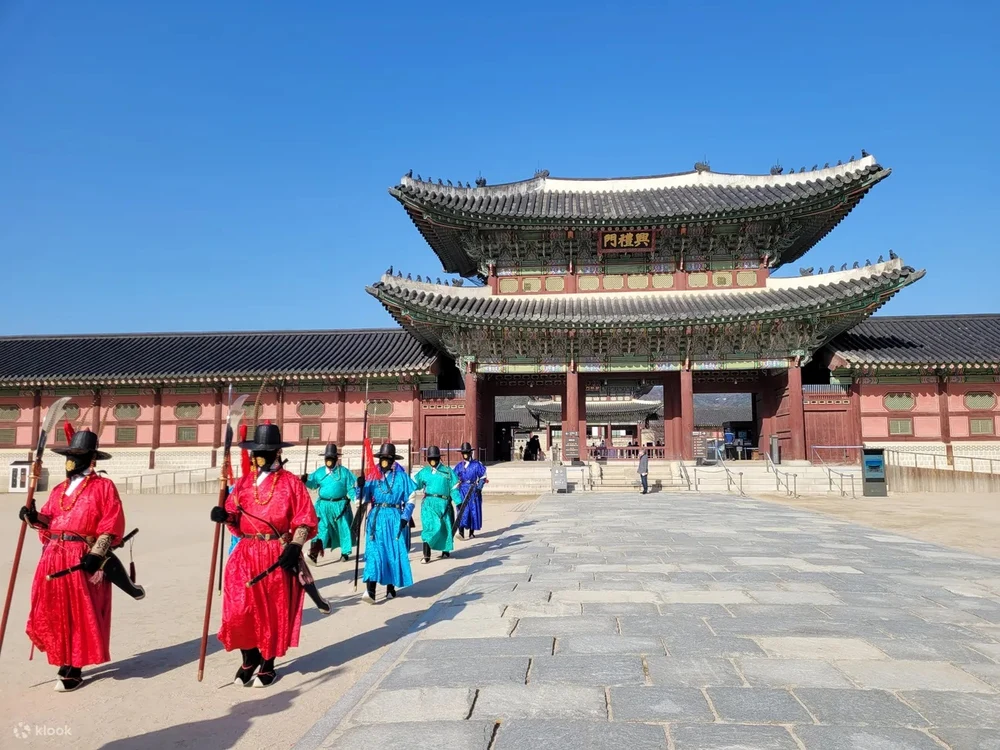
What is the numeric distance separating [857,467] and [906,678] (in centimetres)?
1775

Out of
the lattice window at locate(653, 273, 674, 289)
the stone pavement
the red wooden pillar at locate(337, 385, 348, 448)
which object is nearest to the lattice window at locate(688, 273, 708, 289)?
the lattice window at locate(653, 273, 674, 289)

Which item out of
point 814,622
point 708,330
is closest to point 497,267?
point 708,330

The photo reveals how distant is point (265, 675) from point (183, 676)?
0.76 metres

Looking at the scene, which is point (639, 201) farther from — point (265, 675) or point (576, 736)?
point (576, 736)

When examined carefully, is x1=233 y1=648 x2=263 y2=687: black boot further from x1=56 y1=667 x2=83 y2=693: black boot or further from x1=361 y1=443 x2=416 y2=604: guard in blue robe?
x1=361 y1=443 x2=416 y2=604: guard in blue robe

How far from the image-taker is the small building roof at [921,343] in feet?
68.4

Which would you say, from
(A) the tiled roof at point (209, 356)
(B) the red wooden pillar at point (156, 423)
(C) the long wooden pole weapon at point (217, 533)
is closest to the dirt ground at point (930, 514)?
(C) the long wooden pole weapon at point (217, 533)

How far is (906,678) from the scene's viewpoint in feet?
13.4

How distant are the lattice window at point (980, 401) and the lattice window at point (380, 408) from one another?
63.3ft

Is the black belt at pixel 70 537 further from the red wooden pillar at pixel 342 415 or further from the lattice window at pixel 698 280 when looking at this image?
the lattice window at pixel 698 280

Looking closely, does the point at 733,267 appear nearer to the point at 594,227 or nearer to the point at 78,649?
the point at 594,227

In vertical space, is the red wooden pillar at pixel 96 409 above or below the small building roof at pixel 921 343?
below

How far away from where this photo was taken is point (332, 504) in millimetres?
9648

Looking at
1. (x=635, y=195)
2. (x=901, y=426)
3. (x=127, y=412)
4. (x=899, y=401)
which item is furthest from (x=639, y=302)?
(x=127, y=412)
